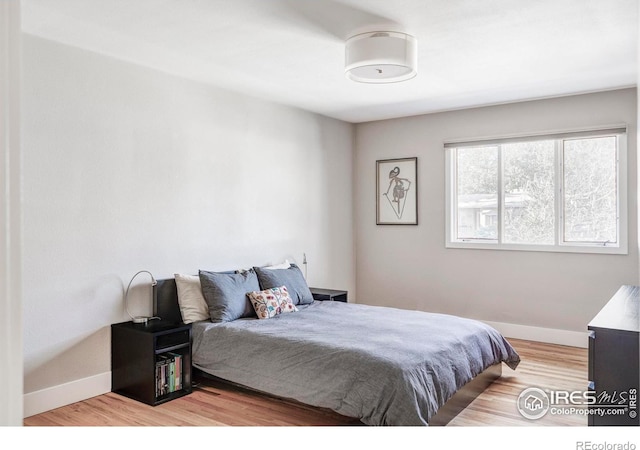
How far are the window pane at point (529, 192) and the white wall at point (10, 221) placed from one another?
5.09 meters

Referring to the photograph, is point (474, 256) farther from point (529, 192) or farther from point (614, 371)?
point (614, 371)

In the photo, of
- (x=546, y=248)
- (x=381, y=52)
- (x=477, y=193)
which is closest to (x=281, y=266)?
(x=477, y=193)

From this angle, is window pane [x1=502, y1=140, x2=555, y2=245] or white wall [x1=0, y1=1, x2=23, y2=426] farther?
window pane [x1=502, y1=140, x2=555, y2=245]

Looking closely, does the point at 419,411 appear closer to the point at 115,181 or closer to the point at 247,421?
the point at 247,421

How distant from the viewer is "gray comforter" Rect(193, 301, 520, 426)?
280 cm

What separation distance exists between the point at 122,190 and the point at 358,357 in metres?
2.12

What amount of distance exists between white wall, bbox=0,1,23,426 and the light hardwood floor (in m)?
2.62

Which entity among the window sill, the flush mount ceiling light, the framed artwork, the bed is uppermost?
the flush mount ceiling light

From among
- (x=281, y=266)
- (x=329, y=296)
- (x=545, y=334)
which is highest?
(x=281, y=266)

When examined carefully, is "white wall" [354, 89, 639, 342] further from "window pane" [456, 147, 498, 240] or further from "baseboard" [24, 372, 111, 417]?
"baseboard" [24, 372, 111, 417]

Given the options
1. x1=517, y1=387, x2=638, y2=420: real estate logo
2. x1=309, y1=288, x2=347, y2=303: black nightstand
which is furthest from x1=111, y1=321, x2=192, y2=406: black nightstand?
x1=517, y1=387, x2=638, y2=420: real estate logo

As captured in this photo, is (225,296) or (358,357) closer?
(358,357)

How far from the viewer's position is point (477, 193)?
5.46 meters

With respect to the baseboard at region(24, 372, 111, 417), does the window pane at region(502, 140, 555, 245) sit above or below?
above
